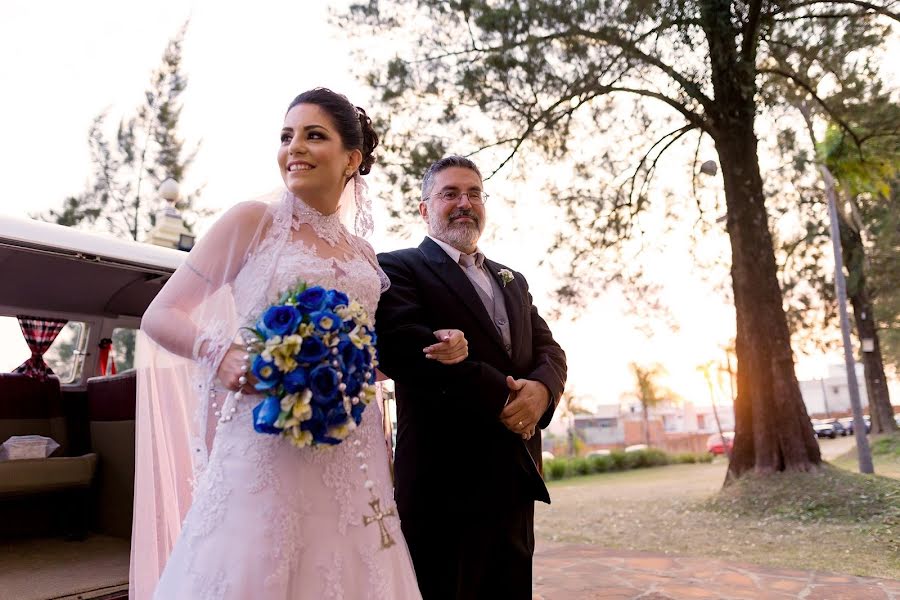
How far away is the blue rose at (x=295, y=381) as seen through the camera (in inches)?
70.7

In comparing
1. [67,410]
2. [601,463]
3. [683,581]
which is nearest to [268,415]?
[67,410]

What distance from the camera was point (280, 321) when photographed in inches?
72.1

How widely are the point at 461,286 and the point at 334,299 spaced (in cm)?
91

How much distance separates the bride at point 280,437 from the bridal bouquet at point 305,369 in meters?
0.18

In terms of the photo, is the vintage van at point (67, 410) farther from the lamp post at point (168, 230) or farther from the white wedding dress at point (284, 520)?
the white wedding dress at point (284, 520)

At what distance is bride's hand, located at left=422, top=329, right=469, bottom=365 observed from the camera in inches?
93.7

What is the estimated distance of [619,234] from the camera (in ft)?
37.4

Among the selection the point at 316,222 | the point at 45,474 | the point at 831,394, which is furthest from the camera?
the point at 831,394

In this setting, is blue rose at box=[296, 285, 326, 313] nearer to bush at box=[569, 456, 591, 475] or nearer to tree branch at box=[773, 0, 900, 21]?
tree branch at box=[773, 0, 900, 21]

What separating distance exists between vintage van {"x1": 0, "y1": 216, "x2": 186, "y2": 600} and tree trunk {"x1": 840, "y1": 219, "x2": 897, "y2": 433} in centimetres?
2108

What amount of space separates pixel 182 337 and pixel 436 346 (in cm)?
83

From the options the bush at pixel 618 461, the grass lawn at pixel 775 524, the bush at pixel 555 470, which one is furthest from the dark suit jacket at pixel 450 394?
the bush at pixel 618 461

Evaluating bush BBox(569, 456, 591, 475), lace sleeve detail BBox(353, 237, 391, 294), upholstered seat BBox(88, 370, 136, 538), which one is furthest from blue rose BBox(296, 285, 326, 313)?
bush BBox(569, 456, 591, 475)

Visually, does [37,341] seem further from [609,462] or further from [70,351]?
[609,462]
